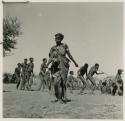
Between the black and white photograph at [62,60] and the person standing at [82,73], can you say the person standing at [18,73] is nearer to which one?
the black and white photograph at [62,60]

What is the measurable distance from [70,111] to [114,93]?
0.78 ft

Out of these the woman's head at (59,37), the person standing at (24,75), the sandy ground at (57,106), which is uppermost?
the woman's head at (59,37)

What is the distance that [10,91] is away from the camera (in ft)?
6.22

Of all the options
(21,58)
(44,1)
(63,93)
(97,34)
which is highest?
(44,1)

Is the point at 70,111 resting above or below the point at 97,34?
below

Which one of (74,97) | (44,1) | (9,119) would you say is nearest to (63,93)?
(74,97)

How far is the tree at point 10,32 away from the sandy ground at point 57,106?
20 cm

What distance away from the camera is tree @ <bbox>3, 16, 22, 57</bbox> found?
6.23ft

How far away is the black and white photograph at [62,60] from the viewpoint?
185 cm

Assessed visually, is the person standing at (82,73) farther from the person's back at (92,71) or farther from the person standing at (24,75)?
the person standing at (24,75)

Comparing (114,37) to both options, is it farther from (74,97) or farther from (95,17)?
(74,97)

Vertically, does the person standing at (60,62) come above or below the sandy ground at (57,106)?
above

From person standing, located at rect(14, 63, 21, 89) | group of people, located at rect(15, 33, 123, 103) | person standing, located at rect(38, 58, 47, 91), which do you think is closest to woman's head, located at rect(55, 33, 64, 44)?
group of people, located at rect(15, 33, 123, 103)

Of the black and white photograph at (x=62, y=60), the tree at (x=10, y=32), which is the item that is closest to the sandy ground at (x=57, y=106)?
the black and white photograph at (x=62, y=60)
